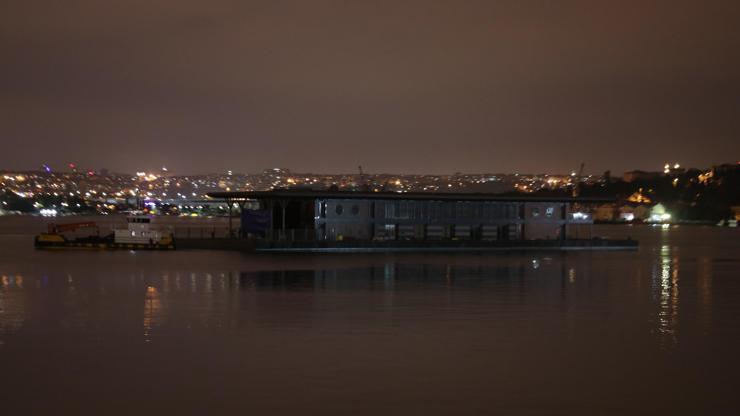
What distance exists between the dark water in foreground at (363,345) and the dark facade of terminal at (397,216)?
17601mm

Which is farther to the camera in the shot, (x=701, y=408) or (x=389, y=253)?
(x=389, y=253)

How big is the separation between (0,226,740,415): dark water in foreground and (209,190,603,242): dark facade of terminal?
17.6 meters

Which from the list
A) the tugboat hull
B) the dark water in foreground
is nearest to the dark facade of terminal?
the tugboat hull

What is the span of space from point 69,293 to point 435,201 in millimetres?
32828

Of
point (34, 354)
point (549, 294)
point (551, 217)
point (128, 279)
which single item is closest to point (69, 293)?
point (128, 279)

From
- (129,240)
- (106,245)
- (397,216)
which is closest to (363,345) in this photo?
(397,216)

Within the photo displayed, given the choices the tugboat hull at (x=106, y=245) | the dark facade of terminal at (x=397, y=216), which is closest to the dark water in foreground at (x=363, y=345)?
the dark facade of terminal at (x=397, y=216)

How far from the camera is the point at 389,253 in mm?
59406

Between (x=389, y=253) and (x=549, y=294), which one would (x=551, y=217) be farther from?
(x=549, y=294)

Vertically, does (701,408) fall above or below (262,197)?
below

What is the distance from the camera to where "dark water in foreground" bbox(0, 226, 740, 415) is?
52.2ft

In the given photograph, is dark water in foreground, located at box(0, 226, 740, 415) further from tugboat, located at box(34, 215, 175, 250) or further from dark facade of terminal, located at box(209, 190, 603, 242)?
tugboat, located at box(34, 215, 175, 250)

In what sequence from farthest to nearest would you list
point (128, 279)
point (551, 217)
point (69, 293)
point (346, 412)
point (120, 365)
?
1. point (551, 217)
2. point (128, 279)
3. point (69, 293)
4. point (120, 365)
5. point (346, 412)

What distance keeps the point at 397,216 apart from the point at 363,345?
133ft
